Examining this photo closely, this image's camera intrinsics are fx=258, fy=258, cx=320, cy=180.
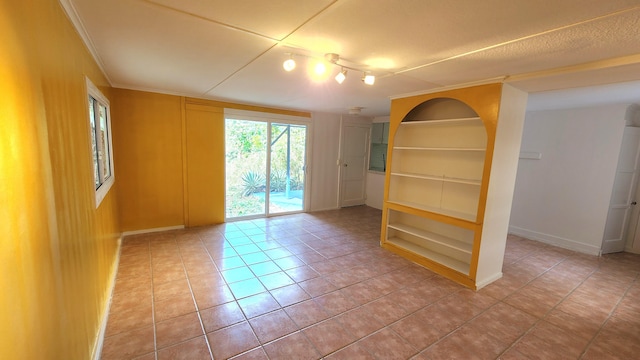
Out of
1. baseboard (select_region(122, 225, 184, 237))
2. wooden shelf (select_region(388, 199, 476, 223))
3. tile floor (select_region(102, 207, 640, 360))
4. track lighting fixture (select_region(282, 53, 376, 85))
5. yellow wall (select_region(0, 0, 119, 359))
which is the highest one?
track lighting fixture (select_region(282, 53, 376, 85))

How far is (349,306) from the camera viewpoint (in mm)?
2480

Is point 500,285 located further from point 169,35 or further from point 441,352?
point 169,35

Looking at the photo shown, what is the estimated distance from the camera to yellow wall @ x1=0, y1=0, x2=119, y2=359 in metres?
0.83

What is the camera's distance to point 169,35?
1848 millimetres

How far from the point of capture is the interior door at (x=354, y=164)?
6332 millimetres

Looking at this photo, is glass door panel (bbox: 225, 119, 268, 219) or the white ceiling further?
glass door panel (bbox: 225, 119, 268, 219)

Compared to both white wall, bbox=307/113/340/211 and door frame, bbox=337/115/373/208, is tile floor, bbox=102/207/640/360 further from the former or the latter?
door frame, bbox=337/115/373/208

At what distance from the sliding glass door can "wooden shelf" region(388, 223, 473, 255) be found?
255cm

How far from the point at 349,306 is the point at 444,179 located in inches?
74.2

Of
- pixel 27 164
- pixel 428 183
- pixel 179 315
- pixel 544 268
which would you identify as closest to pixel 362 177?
pixel 428 183

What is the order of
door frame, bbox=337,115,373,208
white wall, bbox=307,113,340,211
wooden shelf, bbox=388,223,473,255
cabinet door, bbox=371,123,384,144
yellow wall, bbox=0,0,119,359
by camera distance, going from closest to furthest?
yellow wall, bbox=0,0,119,359 → wooden shelf, bbox=388,223,473,255 → white wall, bbox=307,113,340,211 → door frame, bbox=337,115,373,208 → cabinet door, bbox=371,123,384,144

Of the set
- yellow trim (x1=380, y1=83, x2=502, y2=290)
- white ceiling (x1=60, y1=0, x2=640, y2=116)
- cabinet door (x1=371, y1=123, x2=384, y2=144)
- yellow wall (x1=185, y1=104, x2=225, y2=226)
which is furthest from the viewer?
cabinet door (x1=371, y1=123, x2=384, y2=144)

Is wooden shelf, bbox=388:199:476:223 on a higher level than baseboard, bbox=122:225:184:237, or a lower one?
higher

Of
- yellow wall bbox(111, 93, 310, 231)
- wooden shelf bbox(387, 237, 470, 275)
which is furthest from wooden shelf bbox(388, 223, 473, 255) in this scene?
yellow wall bbox(111, 93, 310, 231)
